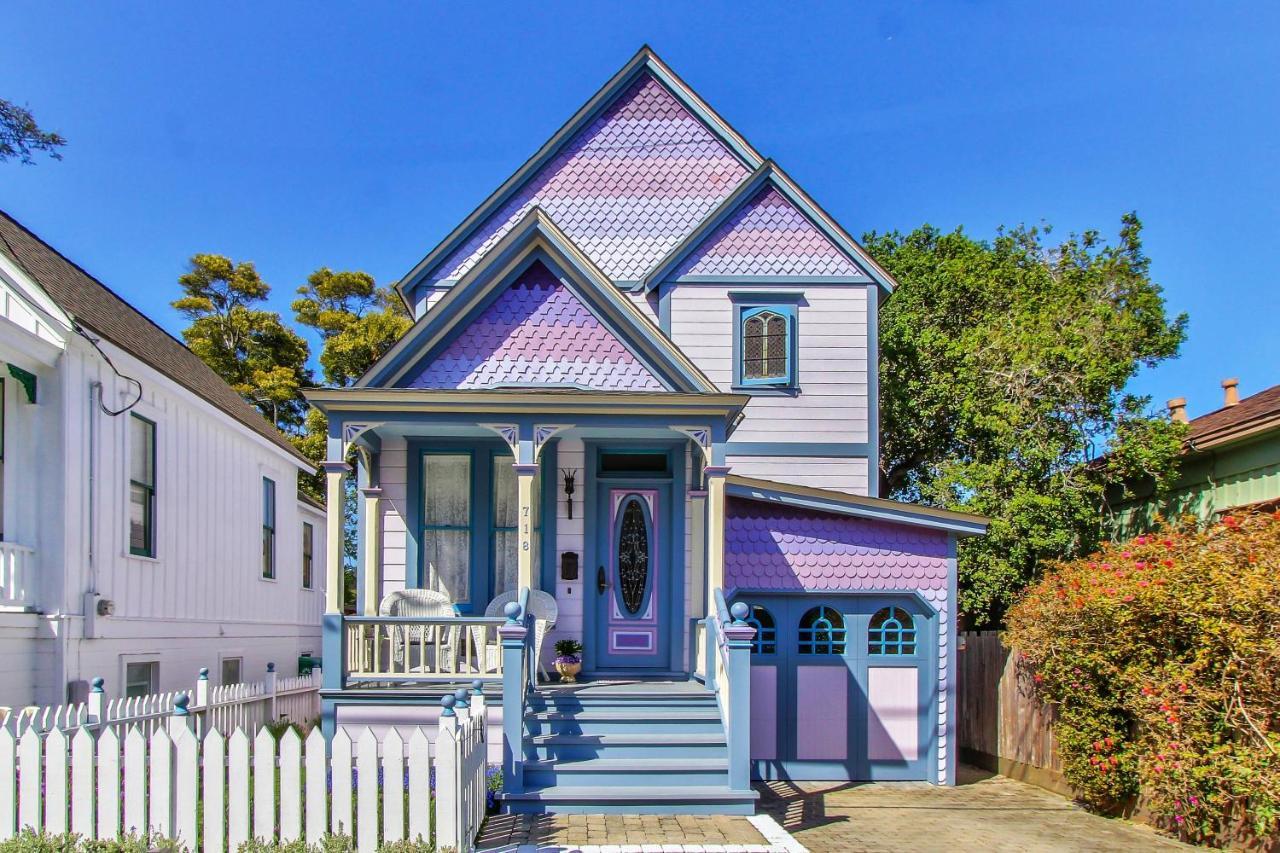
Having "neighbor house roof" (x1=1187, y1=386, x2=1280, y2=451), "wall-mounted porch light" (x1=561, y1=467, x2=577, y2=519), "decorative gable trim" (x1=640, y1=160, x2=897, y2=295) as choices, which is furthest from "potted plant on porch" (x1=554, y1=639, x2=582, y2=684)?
"neighbor house roof" (x1=1187, y1=386, x2=1280, y2=451)

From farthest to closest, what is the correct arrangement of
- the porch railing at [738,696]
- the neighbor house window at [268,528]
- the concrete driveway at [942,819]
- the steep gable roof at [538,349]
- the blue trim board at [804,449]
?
the neighbor house window at [268,528] → the blue trim board at [804,449] → the steep gable roof at [538,349] → the porch railing at [738,696] → the concrete driveway at [942,819]

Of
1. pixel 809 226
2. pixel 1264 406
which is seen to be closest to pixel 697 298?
pixel 809 226

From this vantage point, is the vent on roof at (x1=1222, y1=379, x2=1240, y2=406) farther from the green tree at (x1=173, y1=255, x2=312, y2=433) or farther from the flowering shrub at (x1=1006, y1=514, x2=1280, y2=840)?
the green tree at (x1=173, y1=255, x2=312, y2=433)

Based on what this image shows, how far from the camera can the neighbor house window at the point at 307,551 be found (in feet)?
69.0

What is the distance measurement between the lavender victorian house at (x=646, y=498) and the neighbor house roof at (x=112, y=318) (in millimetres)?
3240

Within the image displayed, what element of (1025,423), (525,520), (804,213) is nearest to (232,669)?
(525,520)

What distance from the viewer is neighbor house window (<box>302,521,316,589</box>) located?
2103 centimetres

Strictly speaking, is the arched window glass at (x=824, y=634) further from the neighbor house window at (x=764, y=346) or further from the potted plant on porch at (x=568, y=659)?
the neighbor house window at (x=764, y=346)

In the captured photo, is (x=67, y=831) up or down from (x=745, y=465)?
down

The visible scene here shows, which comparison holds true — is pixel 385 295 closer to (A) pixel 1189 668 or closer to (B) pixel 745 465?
(B) pixel 745 465

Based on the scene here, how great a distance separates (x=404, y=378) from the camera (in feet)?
38.4

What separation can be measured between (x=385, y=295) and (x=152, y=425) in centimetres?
2060

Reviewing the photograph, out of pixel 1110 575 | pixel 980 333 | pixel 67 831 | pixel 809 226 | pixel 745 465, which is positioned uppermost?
pixel 809 226

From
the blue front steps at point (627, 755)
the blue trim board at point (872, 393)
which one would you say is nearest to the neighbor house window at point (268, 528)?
the blue front steps at point (627, 755)
